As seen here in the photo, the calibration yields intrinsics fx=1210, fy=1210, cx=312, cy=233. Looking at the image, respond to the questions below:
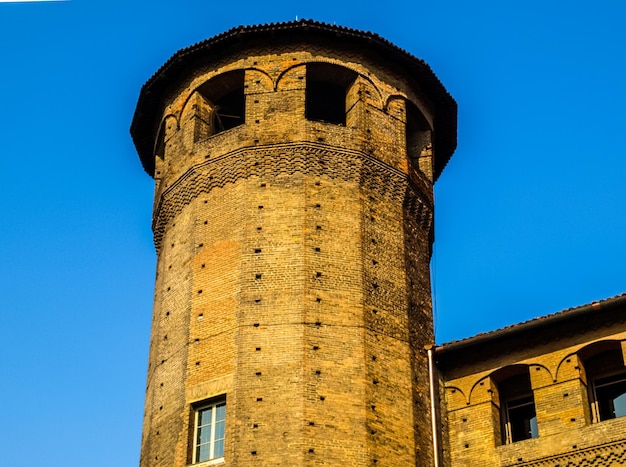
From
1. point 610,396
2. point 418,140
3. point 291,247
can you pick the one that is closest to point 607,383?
point 610,396

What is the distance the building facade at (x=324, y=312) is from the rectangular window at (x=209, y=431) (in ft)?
0.10

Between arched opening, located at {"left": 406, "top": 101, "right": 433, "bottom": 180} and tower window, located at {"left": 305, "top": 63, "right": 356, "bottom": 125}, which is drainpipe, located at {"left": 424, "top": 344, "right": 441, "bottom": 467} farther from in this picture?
tower window, located at {"left": 305, "top": 63, "right": 356, "bottom": 125}

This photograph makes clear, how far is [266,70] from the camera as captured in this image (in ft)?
81.6

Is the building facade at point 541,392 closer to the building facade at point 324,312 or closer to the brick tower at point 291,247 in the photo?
the building facade at point 324,312

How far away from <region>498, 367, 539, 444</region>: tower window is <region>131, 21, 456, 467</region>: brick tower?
143 cm

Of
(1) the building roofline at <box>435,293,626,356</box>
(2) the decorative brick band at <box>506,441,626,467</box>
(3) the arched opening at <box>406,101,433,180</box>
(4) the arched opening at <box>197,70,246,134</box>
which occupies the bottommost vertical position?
(2) the decorative brick band at <box>506,441,626,467</box>

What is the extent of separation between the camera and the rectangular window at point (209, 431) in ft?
67.9

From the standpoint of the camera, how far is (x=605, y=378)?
2114 cm

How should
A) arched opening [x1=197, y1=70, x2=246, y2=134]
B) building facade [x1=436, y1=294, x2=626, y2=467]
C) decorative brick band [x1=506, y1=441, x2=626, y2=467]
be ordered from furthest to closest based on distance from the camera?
1. arched opening [x1=197, y1=70, x2=246, y2=134]
2. building facade [x1=436, y1=294, x2=626, y2=467]
3. decorative brick band [x1=506, y1=441, x2=626, y2=467]

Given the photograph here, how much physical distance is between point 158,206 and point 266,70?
3.59 metres

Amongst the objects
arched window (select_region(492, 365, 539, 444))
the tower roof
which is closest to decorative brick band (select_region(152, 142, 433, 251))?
the tower roof

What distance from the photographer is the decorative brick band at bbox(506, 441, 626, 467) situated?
19756 millimetres

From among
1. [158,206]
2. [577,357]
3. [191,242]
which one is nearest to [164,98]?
[158,206]

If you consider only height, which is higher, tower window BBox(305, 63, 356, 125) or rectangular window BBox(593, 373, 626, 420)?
tower window BBox(305, 63, 356, 125)
